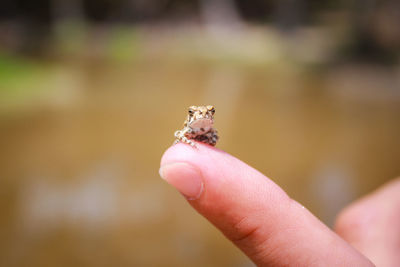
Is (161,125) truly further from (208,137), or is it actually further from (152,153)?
(208,137)

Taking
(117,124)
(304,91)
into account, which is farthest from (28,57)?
(304,91)

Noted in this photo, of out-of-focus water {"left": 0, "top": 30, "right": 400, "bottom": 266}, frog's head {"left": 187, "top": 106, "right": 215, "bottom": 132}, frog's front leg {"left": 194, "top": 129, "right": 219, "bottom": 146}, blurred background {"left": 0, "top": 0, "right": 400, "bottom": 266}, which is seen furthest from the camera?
blurred background {"left": 0, "top": 0, "right": 400, "bottom": 266}

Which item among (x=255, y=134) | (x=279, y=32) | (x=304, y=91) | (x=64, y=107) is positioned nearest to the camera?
(x=255, y=134)

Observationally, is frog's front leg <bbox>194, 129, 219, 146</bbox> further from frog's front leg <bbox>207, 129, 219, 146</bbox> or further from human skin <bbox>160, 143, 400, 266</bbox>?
human skin <bbox>160, 143, 400, 266</bbox>

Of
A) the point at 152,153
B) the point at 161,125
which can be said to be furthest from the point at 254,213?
the point at 161,125

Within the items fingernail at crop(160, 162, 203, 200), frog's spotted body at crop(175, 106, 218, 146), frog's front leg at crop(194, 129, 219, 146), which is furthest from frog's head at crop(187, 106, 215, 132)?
fingernail at crop(160, 162, 203, 200)

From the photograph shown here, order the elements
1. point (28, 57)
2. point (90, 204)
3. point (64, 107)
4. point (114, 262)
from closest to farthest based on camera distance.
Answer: point (114, 262), point (90, 204), point (64, 107), point (28, 57)

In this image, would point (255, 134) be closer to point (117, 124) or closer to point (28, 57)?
point (117, 124)
